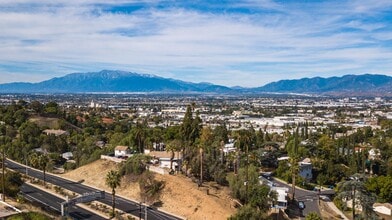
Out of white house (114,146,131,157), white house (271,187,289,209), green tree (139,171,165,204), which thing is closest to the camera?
green tree (139,171,165,204)

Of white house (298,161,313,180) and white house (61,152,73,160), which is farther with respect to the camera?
white house (61,152,73,160)

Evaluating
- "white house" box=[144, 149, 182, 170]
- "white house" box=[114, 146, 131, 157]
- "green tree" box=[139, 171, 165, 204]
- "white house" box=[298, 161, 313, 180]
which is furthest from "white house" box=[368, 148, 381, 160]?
"green tree" box=[139, 171, 165, 204]

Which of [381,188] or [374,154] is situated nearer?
[381,188]

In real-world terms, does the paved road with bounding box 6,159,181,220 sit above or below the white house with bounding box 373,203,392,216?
above

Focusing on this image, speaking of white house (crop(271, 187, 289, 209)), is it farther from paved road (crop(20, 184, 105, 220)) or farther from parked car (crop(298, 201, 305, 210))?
paved road (crop(20, 184, 105, 220))

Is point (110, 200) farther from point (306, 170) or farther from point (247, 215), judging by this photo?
point (306, 170)

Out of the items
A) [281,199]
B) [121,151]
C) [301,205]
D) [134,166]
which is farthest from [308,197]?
[121,151]

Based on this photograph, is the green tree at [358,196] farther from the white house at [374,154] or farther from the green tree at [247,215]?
the white house at [374,154]
